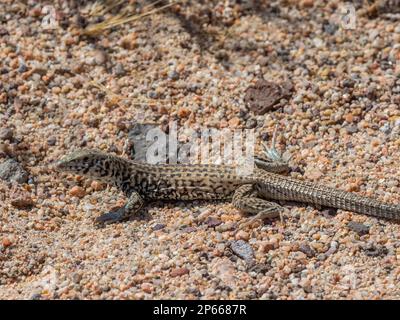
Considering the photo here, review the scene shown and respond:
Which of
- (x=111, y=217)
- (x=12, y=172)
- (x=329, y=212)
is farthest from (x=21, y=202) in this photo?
(x=329, y=212)

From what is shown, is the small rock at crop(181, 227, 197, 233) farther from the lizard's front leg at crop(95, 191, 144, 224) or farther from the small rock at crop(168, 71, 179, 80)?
the small rock at crop(168, 71, 179, 80)

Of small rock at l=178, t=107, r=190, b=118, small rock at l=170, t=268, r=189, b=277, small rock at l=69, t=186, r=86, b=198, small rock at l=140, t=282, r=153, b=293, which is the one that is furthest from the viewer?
small rock at l=178, t=107, r=190, b=118

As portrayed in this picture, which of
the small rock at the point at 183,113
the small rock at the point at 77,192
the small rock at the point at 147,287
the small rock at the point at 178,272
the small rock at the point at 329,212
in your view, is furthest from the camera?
the small rock at the point at 183,113

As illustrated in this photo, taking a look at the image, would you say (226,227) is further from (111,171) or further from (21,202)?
(21,202)

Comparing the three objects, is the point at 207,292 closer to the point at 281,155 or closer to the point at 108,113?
the point at 281,155

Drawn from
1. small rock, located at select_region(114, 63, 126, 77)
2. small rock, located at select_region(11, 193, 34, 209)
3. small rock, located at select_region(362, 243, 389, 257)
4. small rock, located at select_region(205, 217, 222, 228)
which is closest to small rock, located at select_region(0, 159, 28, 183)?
small rock, located at select_region(11, 193, 34, 209)

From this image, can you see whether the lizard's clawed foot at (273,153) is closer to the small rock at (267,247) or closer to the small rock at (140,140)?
the small rock at (140,140)

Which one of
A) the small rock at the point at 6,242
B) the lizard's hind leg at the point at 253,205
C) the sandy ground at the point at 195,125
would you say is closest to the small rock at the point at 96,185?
the sandy ground at the point at 195,125
